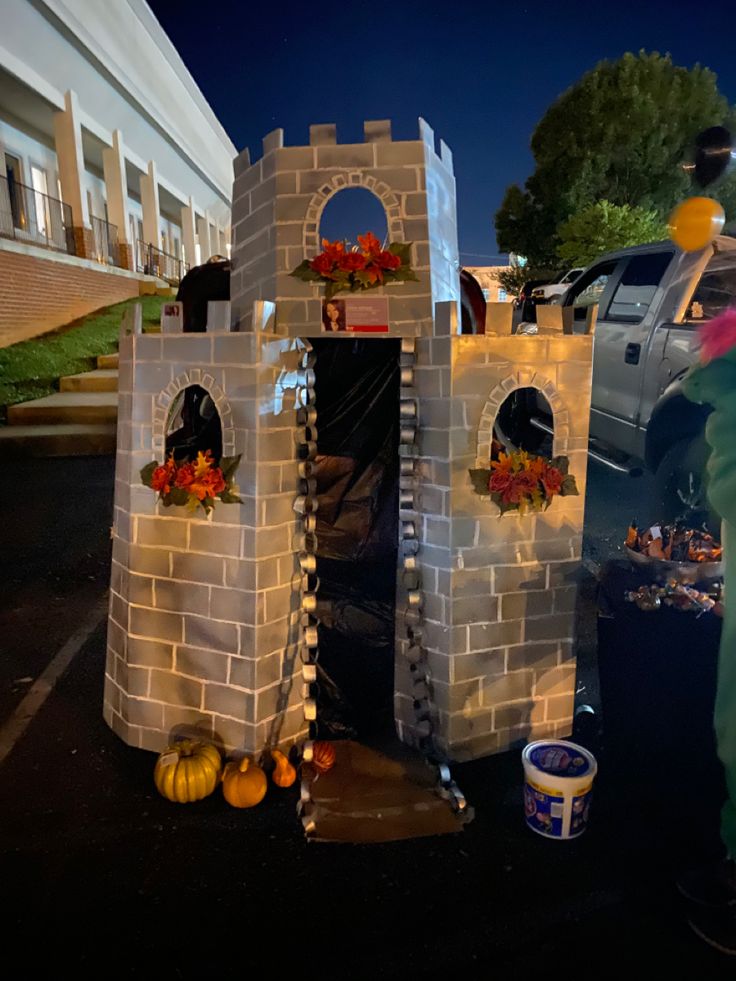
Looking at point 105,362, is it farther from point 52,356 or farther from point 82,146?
point 82,146

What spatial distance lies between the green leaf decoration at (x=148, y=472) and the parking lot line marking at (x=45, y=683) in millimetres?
1626

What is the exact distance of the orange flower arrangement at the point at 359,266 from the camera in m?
3.45

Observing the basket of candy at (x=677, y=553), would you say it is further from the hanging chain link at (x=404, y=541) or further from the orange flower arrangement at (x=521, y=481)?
the hanging chain link at (x=404, y=541)

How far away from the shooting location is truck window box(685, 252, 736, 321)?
5816mm

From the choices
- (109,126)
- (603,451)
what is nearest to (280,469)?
(603,451)

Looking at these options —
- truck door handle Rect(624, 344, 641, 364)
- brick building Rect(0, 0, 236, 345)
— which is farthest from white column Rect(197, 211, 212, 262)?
truck door handle Rect(624, 344, 641, 364)

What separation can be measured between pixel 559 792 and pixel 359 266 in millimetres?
2463

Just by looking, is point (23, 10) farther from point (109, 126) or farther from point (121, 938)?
point (121, 938)

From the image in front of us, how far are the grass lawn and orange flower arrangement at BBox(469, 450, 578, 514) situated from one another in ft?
36.2

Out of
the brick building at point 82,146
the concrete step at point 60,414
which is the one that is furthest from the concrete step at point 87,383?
the brick building at point 82,146

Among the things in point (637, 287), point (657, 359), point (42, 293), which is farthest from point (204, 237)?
point (657, 359)

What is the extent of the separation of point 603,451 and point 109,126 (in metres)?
17.2

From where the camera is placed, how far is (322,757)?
358 centimetres

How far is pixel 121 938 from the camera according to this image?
264cm
